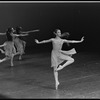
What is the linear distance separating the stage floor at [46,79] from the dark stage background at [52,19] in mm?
3916

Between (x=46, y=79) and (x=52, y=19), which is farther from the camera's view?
(x=52, y=19)

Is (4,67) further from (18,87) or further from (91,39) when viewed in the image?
(91,39)

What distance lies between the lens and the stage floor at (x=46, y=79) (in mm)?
6419

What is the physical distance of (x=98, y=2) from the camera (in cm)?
1454

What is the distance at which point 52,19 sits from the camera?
15578 mm

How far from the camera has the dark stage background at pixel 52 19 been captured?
1455 centimetres

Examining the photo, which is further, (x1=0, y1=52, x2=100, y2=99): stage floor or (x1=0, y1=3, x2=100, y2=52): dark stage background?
(x1=0, y1=3, x2=100, y2=52): dark stage background

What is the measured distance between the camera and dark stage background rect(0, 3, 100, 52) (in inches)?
573

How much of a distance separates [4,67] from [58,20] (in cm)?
650

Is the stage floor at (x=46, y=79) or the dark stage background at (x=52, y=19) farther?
the dark stage background at (x=52, y=19)

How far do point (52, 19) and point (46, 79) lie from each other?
813 cm

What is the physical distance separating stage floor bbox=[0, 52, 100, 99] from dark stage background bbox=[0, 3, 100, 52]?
3.92 meters

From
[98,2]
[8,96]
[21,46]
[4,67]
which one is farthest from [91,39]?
[8,96]

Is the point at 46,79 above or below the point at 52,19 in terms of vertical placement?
above
